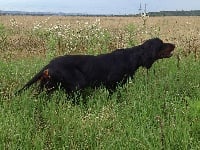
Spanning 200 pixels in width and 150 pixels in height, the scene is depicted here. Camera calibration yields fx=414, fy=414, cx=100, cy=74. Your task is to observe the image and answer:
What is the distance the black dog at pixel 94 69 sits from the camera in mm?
6617

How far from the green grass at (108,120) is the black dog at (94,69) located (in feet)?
1.54

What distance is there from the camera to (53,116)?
16.0 feet

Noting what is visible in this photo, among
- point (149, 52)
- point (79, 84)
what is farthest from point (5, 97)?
point (149, 52)

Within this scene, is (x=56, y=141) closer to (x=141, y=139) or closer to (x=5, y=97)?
(x=141, y=139)

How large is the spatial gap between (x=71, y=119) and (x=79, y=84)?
217cm

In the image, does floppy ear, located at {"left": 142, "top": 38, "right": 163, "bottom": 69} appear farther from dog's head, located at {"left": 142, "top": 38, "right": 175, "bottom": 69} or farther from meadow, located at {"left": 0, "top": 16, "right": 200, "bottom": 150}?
meadow, located at {"left": 0, "top": 16, "right": 200, "bottom": 150}

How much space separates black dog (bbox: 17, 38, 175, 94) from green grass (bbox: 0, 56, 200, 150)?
469 mm

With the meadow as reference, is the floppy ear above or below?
above

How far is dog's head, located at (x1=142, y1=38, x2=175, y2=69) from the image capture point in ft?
24.6

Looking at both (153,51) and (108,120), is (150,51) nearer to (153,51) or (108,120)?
(153,51)

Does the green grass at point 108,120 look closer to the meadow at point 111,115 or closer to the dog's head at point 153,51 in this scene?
the meadow at point 111,115

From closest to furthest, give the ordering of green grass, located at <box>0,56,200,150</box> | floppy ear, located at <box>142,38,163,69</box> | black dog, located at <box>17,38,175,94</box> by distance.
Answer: green grass, located at <box>0,56,200,150</box> → black dog, located at <box>17,38,175,94</box> → floppy ear, located at <box>142,38,163,69</box>

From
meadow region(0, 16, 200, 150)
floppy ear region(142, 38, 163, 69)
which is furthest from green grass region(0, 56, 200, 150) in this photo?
floppy ear region(142, 38, 163, 69)

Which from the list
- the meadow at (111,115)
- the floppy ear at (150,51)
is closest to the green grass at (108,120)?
the meadow at (111,115)
